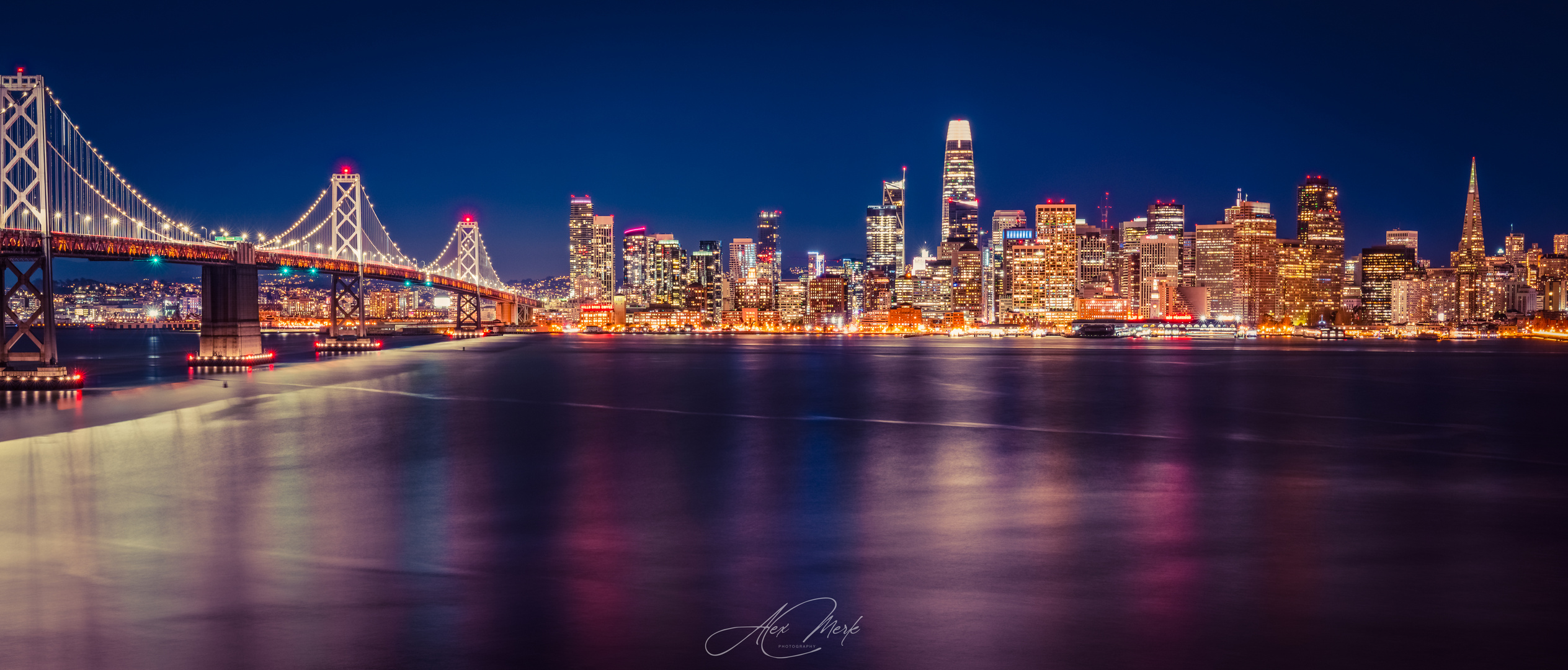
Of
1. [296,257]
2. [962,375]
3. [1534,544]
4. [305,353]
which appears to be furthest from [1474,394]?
[305,353]

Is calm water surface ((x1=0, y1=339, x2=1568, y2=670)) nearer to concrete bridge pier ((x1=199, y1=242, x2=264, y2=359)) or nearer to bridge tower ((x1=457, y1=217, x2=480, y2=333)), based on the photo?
concrete bridge pier ((x1=199, y1=242, x2=264, y2=359))

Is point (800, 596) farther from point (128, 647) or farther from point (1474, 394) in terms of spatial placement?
point (1474, 394)

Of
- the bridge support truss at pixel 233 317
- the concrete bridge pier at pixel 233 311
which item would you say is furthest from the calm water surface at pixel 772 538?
the bridge support truss at pixel 233 317

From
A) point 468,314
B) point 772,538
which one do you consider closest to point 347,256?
point 468,314

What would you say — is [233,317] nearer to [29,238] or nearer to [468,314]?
[29,238]

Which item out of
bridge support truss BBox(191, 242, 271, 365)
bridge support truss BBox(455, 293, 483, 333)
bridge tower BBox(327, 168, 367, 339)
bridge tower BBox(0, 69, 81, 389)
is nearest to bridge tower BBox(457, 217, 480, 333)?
bridge support truss BBox(455, 293, 483, 333)
